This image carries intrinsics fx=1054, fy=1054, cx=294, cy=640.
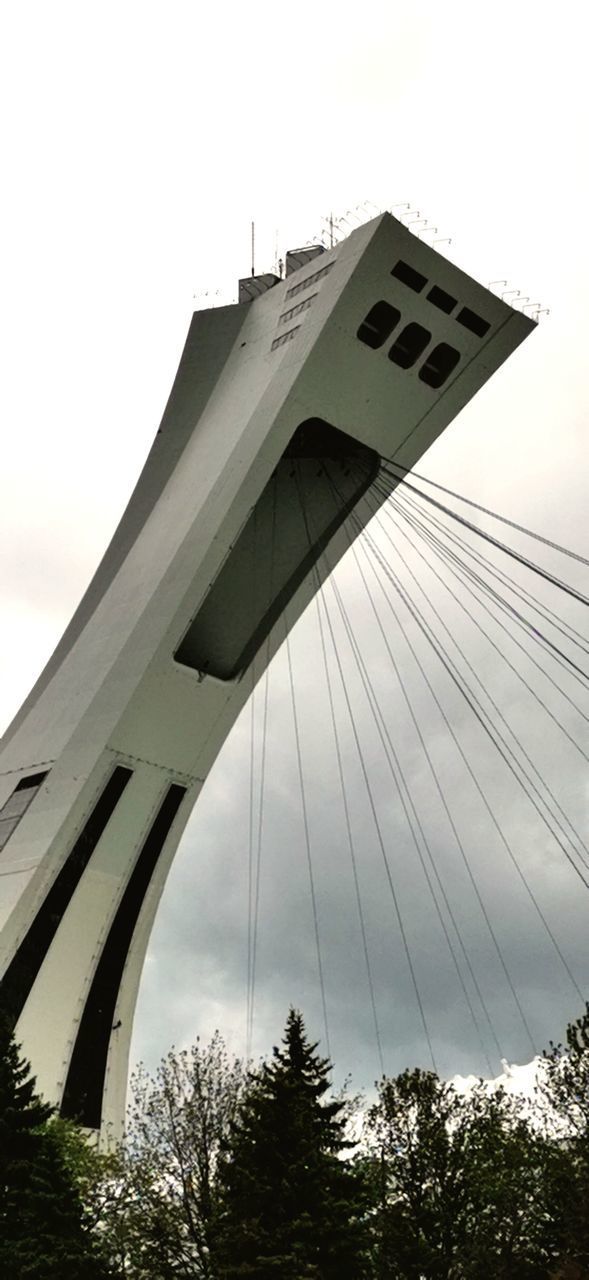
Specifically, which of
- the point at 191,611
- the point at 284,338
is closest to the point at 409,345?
the point at 284,338

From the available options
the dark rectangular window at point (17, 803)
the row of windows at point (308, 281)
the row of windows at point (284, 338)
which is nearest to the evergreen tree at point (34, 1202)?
the dark rectangular window at point (17, 803)

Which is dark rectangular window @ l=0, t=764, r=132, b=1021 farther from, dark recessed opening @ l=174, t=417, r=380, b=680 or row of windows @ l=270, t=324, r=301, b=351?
row of windows @ l=270, t=324, r=301, b=351

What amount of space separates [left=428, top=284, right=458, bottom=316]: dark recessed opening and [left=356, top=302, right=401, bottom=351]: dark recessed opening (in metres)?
0.97

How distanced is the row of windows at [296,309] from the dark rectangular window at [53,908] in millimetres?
12662

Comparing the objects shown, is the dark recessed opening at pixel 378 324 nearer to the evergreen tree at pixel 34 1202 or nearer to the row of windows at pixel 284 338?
the row of windows at pixel 284 338

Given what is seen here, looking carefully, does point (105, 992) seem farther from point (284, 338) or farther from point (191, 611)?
point (284, 338)

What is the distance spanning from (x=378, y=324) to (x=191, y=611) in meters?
8.78

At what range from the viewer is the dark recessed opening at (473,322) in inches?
1048

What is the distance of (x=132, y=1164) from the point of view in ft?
69.0

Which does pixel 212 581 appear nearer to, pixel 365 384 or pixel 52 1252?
pixel 365 384

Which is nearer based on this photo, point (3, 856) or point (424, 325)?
point (3, 856)

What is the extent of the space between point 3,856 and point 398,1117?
11061mm

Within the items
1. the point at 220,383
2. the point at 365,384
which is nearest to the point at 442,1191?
the point at 365,384

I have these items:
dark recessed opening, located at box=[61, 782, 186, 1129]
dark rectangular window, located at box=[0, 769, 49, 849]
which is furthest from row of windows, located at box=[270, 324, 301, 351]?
dark rectangular window, located at box=[0, 769, 49, 849]
